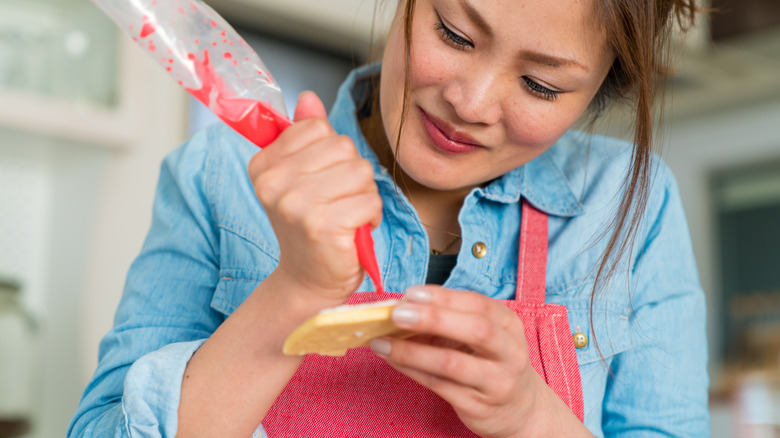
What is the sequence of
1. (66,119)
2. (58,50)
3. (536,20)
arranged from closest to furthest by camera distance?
(536,20)
(66,119)
(58,50)

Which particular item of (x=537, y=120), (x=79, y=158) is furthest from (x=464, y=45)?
(x=79, y=158)

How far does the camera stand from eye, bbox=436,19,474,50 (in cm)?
75

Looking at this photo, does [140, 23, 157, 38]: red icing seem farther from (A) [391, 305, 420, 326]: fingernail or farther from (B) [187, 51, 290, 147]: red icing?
(A) [391, 305, 420, 326]: fingernail

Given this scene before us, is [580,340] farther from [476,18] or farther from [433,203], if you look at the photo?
[476,18]

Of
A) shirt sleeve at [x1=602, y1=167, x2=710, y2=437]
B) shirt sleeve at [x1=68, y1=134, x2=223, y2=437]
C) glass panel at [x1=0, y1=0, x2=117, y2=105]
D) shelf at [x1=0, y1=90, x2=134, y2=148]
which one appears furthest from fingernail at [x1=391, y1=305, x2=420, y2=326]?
glass panel at [x1=0, y1=0, x2=117, y2=105]

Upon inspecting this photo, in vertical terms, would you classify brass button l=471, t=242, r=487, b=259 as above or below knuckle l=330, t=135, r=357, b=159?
below

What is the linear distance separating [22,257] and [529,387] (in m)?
1.46

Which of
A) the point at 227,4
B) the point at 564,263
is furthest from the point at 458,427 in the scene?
the point at 227,4

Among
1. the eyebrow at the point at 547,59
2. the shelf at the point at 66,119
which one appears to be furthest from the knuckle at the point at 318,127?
the shelf at the point at 66,119

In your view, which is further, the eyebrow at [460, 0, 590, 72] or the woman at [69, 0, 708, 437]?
the eyebrow at [460, 0, 590, 72]

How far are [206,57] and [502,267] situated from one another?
455mm

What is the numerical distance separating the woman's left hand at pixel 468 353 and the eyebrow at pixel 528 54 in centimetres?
27

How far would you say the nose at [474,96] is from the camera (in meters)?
0.75

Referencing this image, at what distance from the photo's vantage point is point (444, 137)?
79cm
